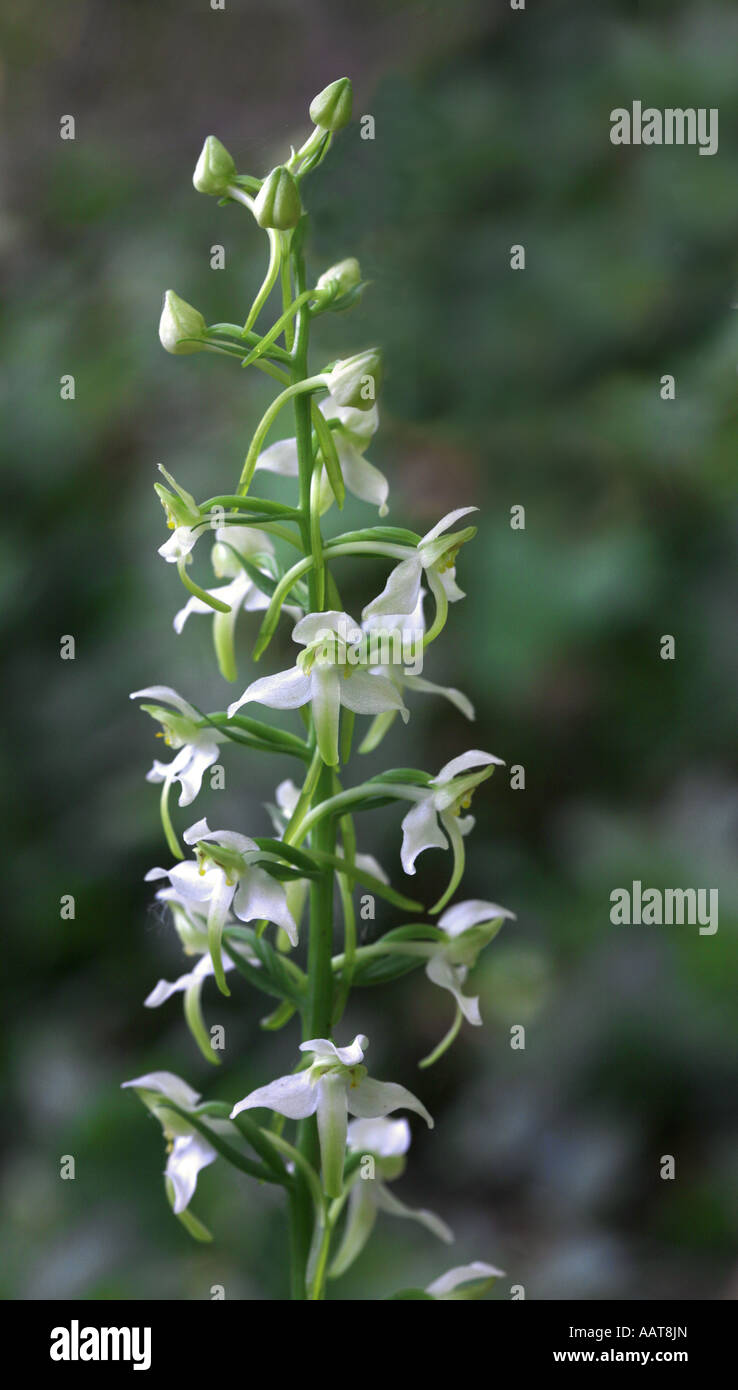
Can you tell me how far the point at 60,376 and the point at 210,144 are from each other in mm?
1018

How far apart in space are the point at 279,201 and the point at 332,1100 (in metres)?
0.61

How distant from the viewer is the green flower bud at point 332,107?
0.77 metres

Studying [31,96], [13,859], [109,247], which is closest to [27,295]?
[109,247]

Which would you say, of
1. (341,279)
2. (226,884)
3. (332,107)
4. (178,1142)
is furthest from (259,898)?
(332,107)

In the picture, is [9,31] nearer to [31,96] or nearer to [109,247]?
[31,96]

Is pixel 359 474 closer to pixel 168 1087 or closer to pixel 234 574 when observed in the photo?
pixel 234 574

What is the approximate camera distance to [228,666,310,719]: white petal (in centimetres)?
73

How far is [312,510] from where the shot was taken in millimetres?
771

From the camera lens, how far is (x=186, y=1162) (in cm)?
83

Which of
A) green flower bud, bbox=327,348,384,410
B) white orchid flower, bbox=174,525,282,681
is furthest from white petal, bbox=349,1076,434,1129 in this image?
green flower bud, bbox=327,348,384,410

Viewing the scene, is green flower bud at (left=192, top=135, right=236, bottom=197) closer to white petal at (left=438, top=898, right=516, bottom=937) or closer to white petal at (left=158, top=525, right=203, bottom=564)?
white petal at (left=158, top=525, right=203, bottom=564)

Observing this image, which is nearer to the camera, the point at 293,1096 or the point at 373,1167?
the point at 293,1096

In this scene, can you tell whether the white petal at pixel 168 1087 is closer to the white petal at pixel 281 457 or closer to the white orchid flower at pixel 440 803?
the white orchid flower at pixel 440 803

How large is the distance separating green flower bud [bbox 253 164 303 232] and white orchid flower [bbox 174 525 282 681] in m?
0.22
